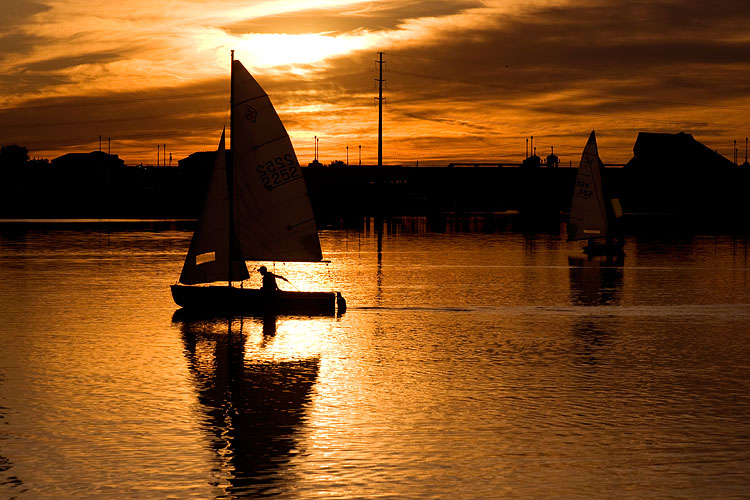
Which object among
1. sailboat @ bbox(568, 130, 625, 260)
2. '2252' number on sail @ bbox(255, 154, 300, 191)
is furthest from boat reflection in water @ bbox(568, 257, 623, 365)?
'2252' number on sail @ bbox(255, 154, 300, 191)

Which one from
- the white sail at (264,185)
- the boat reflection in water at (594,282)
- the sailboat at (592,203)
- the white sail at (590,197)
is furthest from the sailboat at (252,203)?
the white sail at (590,197)

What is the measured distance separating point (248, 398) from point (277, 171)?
1873cm

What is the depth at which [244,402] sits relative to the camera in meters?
24.3

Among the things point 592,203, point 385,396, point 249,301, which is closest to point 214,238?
point 249,301

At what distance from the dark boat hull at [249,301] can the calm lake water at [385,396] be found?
0.64 meters

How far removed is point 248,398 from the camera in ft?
81.5

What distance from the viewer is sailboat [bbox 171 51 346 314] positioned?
4200 centimetres

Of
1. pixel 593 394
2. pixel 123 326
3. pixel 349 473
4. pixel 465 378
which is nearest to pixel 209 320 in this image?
pixel 123 326

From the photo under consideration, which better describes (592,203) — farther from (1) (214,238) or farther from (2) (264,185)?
(1) (214,238)

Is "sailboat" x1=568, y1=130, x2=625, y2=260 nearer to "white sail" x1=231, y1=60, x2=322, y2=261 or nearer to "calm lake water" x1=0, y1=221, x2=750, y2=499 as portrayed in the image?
"calm lake water" x1=0, y1=221, x2=750, y2=499

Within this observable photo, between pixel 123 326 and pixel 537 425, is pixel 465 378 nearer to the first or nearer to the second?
pixel 537 425

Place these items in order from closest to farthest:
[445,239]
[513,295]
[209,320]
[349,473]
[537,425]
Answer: [349,473]
[537,425]
[209,320]
[513,295]
[445,239]

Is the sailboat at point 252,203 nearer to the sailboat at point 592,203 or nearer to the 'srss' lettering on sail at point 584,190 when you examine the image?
the sailboat at point 592,203

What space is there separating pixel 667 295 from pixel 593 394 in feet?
93.1
